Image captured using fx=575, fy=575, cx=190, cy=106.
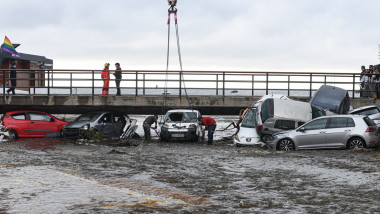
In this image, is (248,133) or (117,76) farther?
(117,76)

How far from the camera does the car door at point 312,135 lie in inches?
771

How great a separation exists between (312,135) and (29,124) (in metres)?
12.9

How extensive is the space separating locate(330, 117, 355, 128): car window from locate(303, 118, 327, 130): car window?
26 centimetres

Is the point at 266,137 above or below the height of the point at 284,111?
below

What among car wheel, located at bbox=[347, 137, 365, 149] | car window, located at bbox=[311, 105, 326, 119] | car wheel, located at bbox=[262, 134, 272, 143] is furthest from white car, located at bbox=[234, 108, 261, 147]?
car wheel, located at bbox=[347, 137, 365, 149]

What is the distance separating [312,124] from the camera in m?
19.8

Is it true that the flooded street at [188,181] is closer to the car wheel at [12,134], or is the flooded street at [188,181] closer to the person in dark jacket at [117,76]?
the car wheel at [12,134]

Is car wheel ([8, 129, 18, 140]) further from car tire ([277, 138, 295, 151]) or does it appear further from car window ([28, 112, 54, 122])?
car tire ([277, 138, 295, 151])

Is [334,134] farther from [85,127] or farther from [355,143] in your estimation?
[85,127]

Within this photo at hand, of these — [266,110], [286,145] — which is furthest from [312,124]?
[266,110]

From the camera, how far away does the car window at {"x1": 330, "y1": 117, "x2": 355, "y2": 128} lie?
19.3 m

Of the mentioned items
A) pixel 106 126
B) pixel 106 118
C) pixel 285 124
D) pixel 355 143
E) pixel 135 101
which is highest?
pixel 135 101

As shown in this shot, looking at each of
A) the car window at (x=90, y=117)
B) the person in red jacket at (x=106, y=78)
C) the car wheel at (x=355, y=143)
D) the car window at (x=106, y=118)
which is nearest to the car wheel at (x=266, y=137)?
the car wheel at (x=355, y=143)

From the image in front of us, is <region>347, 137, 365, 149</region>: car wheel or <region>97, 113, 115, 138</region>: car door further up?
<region>97, 113, 115, 138</region>: car door
